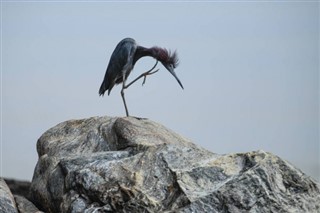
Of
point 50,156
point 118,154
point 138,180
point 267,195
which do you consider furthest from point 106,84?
point 267,195

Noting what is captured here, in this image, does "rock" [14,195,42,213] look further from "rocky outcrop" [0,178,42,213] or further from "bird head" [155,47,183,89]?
"bird head" [155,47,183,89]

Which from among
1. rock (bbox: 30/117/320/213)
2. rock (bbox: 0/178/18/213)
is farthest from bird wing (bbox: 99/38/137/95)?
rock (bbox: 0/178/18/213)

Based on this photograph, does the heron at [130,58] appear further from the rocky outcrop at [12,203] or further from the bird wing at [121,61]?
the rocky outcrop at [12,203]

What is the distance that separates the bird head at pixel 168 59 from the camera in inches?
450

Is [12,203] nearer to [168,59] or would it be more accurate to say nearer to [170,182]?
[170,182]

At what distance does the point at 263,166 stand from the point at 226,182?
19.0 inches

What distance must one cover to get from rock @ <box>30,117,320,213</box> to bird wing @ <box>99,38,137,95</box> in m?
2.30

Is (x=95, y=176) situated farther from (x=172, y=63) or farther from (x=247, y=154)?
(x=172, y=63)

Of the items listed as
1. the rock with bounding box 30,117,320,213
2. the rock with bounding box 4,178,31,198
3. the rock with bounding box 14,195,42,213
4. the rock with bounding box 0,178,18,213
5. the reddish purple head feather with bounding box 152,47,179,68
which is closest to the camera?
the rock with bounding box 30,117,320,213

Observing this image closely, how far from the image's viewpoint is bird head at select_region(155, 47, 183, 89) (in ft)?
37.5

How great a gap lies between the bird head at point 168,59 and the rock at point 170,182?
233cm

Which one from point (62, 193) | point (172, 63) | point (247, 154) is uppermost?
point (172, 63)

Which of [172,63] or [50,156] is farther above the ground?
[172,63]

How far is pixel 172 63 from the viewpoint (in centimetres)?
1153
